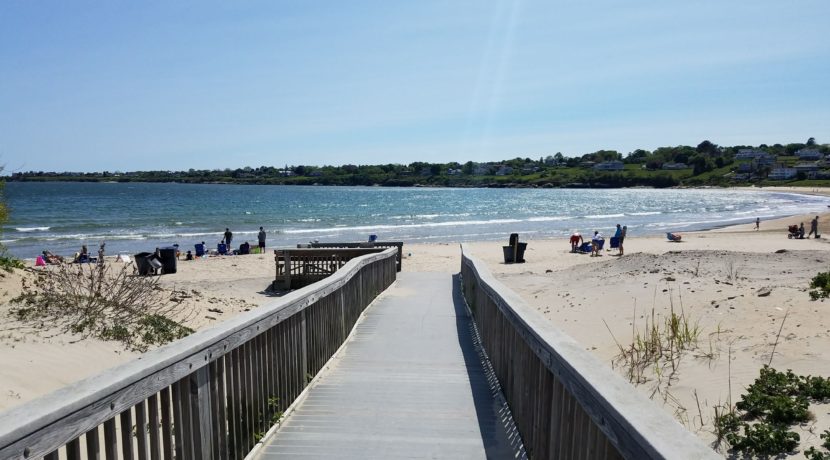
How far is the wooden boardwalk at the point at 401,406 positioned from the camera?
165 inches

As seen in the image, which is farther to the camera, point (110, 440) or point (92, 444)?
point (110, 440)

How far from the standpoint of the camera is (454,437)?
4.45 metres

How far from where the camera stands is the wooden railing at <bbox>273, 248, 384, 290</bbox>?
55.4 feet

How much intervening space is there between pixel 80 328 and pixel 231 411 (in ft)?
19.3

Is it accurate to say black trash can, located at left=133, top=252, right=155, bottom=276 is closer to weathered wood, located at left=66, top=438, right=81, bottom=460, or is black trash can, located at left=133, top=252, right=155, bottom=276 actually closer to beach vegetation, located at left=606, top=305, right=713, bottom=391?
beach vegetation, located at left=606, top=305, right=713, bottom=391

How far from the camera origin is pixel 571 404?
2982mm

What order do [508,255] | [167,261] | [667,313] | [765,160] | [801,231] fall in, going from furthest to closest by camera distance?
[765,160]
[801,231]
[508,255]
[167,261]
[667,313]

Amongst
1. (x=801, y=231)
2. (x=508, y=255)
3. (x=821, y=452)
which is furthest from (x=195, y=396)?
(x=801, y=231)

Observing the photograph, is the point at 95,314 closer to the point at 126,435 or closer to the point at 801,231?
the point at 126,435

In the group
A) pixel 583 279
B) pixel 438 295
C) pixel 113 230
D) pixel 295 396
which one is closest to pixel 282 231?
pixel 113 230

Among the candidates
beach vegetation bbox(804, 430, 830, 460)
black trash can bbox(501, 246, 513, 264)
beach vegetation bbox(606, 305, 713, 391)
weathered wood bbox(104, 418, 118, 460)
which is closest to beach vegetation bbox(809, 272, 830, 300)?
beach vegetation bbox(606, 305, 713, 391)

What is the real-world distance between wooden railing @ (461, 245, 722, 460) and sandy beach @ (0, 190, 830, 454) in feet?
9.59

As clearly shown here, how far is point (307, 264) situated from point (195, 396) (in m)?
14.8

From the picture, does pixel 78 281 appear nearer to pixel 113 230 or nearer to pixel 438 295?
pixel 438 295
